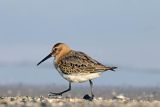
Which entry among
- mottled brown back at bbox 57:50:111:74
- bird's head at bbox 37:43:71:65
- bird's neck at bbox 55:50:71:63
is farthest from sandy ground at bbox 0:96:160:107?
bird's head at bbox 37:43:71:65

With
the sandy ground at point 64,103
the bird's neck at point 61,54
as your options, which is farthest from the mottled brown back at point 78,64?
the sandy ground at point 64,103

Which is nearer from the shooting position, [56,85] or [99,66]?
[99,66]

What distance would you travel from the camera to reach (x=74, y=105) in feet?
68.7

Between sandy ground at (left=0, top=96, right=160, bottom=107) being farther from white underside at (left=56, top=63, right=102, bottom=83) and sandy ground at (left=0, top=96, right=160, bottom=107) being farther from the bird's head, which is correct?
the bird's head

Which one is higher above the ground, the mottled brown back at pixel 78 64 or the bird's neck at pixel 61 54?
the bird's neck at pixel 61 54

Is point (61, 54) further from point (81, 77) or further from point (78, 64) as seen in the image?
point (81, 77)

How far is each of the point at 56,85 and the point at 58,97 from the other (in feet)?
58.8

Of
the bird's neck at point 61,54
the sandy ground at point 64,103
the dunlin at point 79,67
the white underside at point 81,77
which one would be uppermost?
the bird's neck at point 61,54

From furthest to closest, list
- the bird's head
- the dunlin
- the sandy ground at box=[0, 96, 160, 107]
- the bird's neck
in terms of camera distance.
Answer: the bird's head < the bird's neck < the dunlin < the sandy ground at box=[0, 96, 160, 107]

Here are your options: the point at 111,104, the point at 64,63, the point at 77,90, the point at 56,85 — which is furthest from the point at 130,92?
the point at 111,104

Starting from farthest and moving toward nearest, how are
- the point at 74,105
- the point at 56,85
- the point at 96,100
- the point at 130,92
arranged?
1. the point at 56,85
2. the point at 130,92
3. the point at 96,100
4. the point at 74,105

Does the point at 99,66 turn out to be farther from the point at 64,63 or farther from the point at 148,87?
the point at 148,87

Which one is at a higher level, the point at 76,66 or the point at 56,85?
the point at 56,85

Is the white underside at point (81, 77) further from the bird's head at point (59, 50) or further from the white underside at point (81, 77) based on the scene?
the bird's head at point (59, 50)
